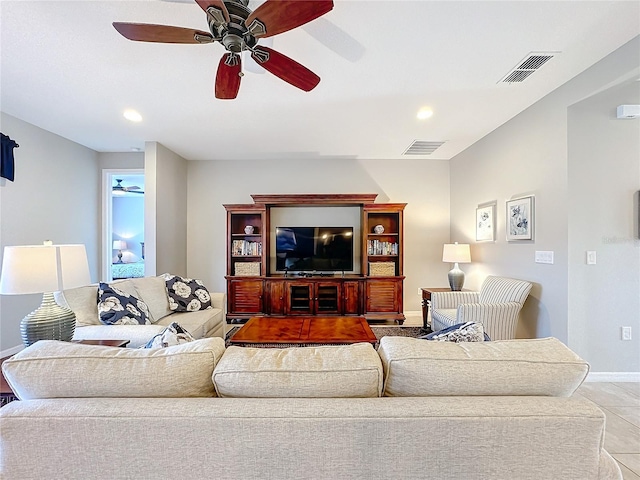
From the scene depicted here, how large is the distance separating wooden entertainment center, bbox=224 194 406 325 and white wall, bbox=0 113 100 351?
6.79 ft

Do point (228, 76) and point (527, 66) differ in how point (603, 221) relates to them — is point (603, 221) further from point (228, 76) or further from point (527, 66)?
point (228, 76)

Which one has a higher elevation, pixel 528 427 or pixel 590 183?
pixel 590 183

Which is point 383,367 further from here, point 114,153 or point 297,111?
point 114,153

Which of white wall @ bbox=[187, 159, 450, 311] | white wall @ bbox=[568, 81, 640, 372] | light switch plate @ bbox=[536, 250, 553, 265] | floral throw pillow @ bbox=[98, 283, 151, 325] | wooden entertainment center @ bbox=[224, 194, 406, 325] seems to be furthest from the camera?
white wall @ bbox=[187, 159, 450, 311]

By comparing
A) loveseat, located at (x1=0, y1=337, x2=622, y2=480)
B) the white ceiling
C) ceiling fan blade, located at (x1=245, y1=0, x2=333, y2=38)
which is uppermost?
the white ceiling

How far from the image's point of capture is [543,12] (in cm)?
189

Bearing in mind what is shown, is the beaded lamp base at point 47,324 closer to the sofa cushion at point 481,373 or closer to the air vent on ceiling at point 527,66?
the sofa cushion at point 481,373

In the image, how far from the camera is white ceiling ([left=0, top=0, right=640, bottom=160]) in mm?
1907

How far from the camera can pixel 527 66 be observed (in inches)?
96.7

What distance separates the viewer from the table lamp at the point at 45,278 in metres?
1.64

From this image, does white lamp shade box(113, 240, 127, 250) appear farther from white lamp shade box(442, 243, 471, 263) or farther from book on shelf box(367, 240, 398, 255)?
white lamp shade box(442, 243, 471, 263)

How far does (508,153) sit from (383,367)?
350 cm

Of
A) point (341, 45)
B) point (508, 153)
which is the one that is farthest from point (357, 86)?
point (508, 153)

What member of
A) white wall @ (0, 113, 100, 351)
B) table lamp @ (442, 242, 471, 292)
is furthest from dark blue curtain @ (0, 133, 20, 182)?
table lamp @ (442, 242, 471, 292)
